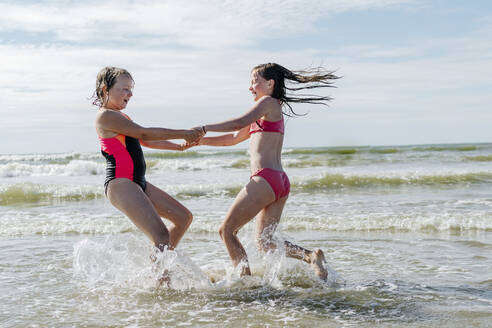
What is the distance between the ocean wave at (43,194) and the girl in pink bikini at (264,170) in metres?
10.0

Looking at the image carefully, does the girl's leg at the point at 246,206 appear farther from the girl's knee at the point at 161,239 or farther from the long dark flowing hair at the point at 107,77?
the long dark flowing hair at the point at 107,77

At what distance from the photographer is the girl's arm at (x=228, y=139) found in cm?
514

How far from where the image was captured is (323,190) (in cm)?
1427

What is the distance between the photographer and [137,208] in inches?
176

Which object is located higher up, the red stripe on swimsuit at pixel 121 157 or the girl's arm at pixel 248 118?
the girl's arm at pixel 248 118

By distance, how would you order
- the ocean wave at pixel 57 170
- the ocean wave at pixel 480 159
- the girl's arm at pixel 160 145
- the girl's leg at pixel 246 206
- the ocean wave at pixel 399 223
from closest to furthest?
the girl's leg at pixel 246 206 < the girl's arm at pixel 160 145 < the ocean wave at pixel 399 223 < the ocean wave at pixel 57 170 < the ocean wave at pixel 480 159

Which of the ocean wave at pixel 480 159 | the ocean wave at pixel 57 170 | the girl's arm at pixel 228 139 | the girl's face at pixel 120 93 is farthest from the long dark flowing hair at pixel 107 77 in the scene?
the ocean wave at pixel 480 159

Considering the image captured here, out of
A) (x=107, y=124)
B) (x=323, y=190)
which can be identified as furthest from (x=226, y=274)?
(x=323, y=190)

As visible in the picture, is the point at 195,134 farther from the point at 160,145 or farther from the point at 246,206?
the point at 246,206

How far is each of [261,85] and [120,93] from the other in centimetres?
136

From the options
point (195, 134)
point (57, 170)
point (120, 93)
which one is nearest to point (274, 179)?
point (195, 134)

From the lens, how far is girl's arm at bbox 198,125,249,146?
5141 millimetres

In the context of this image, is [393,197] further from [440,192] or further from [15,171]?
[15,171]

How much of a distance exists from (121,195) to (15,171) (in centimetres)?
2476
